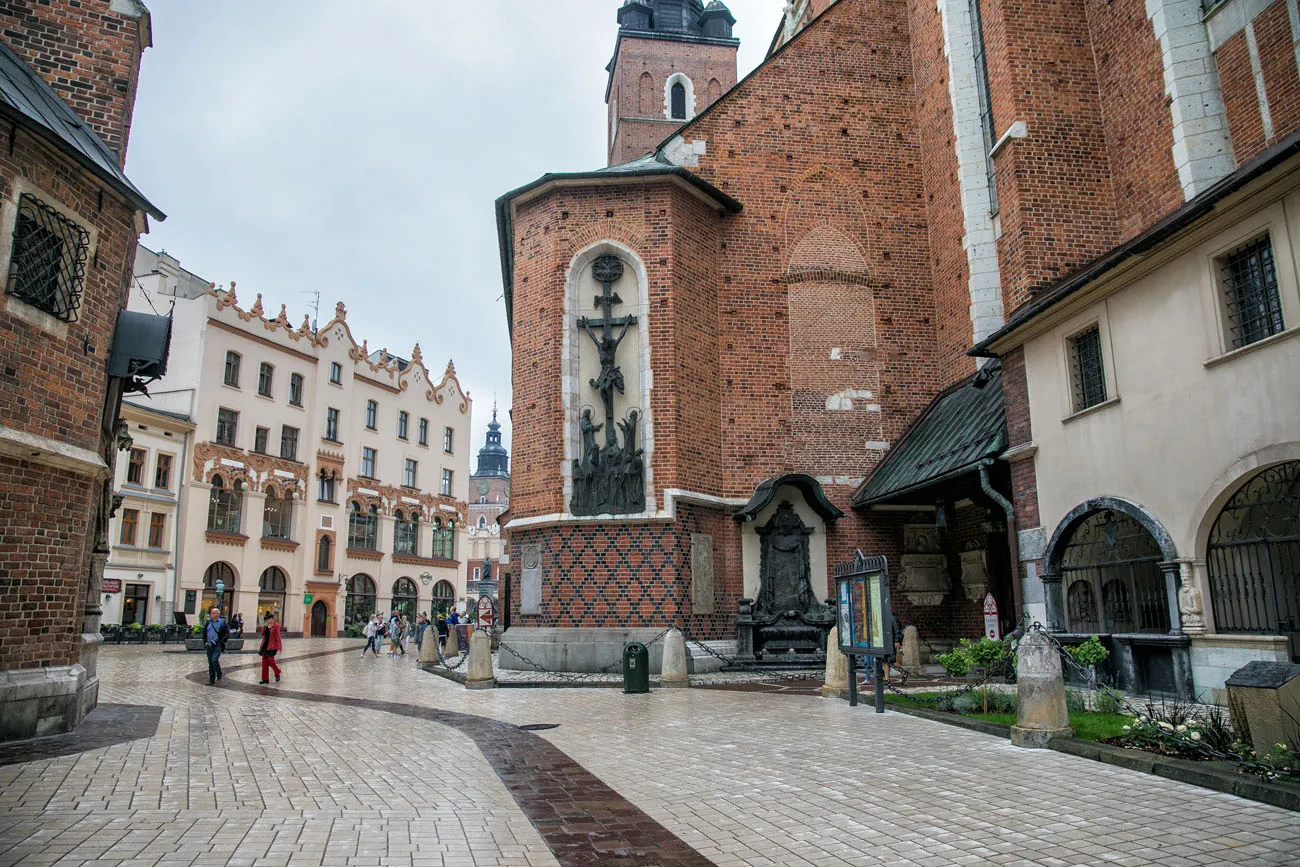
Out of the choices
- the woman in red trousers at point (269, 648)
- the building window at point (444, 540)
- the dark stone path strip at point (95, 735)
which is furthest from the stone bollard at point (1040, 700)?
the building window at point (444, 540)

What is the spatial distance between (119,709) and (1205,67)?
57.6 ft

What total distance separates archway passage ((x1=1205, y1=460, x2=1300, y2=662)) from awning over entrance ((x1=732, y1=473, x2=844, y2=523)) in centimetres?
857

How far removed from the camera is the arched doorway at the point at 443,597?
50.5 m

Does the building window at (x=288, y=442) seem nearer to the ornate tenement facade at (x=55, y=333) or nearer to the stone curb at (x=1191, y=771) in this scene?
the ornate tenement facade at (x=55, y=333)

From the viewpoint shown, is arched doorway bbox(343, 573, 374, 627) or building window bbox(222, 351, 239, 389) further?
arched doorway bbox(343, 573, 374, 627)

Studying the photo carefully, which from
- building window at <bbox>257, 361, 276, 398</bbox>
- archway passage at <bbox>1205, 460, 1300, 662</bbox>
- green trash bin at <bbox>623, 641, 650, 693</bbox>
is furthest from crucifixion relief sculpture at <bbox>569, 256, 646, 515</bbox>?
building window at <bbox>257, 361, 276, 398</bbox>

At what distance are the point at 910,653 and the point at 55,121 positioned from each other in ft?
48.2

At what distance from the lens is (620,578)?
17.3 metres

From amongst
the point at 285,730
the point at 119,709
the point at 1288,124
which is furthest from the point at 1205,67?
the point at 119,709

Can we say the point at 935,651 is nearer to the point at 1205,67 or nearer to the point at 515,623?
the point at 515,623

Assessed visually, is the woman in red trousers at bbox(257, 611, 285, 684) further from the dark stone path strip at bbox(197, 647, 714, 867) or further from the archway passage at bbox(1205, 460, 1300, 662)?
the archway passage at bbox(1205, 460, 1300, 662)

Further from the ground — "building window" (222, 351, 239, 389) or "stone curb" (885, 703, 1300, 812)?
"building window" (222, 351, 239, 389)

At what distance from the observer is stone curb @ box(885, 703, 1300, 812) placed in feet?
18.0

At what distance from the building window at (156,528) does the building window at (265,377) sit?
23.8ft
